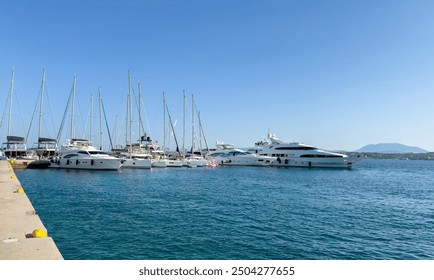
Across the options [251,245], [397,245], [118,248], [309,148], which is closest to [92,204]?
[118,248]

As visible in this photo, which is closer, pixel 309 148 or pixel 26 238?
pixel 26 238

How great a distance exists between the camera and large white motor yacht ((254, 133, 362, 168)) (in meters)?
73.6

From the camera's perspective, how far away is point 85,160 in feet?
157

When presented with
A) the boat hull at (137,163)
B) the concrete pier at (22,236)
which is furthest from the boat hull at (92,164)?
the concrete pier at (22,236)

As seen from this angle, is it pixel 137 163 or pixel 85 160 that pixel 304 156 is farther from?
pixel 85 160

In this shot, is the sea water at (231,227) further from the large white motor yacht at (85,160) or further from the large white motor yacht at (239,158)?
the large white motor yacht at (239,158)

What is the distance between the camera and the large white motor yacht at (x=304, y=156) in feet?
242

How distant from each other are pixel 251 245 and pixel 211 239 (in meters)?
1.82

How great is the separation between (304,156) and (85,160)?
52810 millimetres

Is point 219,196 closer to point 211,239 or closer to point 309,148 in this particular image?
point 211,239

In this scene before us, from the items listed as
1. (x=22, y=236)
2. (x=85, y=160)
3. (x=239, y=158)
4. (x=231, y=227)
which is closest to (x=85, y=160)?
(x=85, y=160)

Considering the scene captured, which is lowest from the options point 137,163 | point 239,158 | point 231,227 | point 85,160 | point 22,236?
point 231,227

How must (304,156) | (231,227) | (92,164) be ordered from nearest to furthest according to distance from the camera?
(231,227)
(92,164)
(304,156)
